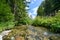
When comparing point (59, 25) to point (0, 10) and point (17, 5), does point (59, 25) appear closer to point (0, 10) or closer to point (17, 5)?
point (0, 10)

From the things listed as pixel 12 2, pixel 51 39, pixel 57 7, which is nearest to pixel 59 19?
pixel 51 39

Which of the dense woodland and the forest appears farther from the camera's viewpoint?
the dense woodland

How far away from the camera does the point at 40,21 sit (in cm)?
1962

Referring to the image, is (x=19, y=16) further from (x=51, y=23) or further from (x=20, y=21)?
(x=51, y=23)

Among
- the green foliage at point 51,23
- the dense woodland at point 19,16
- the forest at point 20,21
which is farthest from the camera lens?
the dense woodland at point 19,16

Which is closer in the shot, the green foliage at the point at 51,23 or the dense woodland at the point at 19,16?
the green foliage at the point at 51,23

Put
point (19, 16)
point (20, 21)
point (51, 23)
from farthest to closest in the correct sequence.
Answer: point (19, 16), point (20, 21), point (51, 23)

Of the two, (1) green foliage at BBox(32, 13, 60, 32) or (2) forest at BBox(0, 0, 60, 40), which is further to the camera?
(1) green foliage at BBox(32, 13, 60, 32)

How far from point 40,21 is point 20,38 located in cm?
897

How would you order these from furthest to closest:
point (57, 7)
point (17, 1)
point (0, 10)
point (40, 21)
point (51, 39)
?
point (17, 1) → point (57, 7) → point (0, 10) → point (40, 21) → point (51, 39)

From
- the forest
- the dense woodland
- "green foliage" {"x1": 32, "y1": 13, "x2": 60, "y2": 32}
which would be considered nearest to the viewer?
the forest

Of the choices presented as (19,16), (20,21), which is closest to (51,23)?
(20,21)

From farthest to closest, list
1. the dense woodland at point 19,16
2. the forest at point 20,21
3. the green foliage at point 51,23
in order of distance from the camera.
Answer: the dense woodland at point 19,16 → the green foliage at point 51,23 → the forest at point 20,21

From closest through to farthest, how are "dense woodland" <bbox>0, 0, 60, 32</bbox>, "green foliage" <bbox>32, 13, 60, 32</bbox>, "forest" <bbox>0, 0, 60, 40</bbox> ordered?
"forest" <bbox>0, 0, 60, 40</bbox> → "green foliage" <bbox>32, 13, 60, 32</bbox> → "dense woodland" <bbox>0, 0, 60, 32</bbox>
